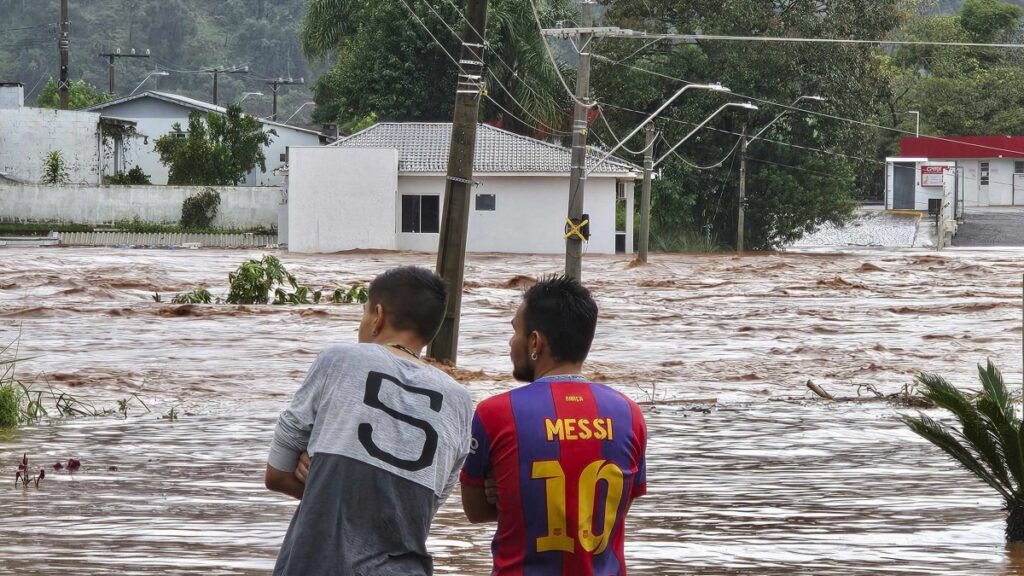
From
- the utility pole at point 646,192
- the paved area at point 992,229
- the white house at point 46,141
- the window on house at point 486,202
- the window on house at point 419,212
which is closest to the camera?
the utility pole at point 646,192

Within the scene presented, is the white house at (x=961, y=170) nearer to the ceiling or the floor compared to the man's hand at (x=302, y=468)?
nearer to the ceiling

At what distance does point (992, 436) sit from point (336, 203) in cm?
4619

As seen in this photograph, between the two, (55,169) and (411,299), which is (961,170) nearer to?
(55,169)

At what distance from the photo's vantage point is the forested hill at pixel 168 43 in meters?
135

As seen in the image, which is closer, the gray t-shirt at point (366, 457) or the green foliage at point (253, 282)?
the gray t-shirt at point (366, 457)

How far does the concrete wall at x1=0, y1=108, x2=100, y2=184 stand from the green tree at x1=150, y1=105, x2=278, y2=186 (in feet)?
11.1

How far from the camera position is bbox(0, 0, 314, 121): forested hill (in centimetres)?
13475

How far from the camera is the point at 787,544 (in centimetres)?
817

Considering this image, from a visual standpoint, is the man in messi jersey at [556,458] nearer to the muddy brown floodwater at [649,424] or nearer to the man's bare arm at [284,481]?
the man's bare arm at [284,481]

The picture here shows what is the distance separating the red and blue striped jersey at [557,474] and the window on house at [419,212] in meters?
50.7

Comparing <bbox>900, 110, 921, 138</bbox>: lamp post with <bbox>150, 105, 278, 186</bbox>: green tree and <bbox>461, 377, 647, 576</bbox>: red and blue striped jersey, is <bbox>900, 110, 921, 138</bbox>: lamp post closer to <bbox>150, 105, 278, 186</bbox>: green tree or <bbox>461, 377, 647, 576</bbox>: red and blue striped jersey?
<bbox>150, 105, 278, 186</bbox>: green tree

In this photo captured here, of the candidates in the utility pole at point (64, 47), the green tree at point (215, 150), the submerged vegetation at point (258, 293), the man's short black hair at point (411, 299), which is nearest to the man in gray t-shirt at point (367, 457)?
the man's short black hair at point (411, 299)

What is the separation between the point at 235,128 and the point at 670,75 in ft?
63.8

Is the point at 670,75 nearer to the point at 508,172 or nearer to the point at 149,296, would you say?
the point at 508,172
